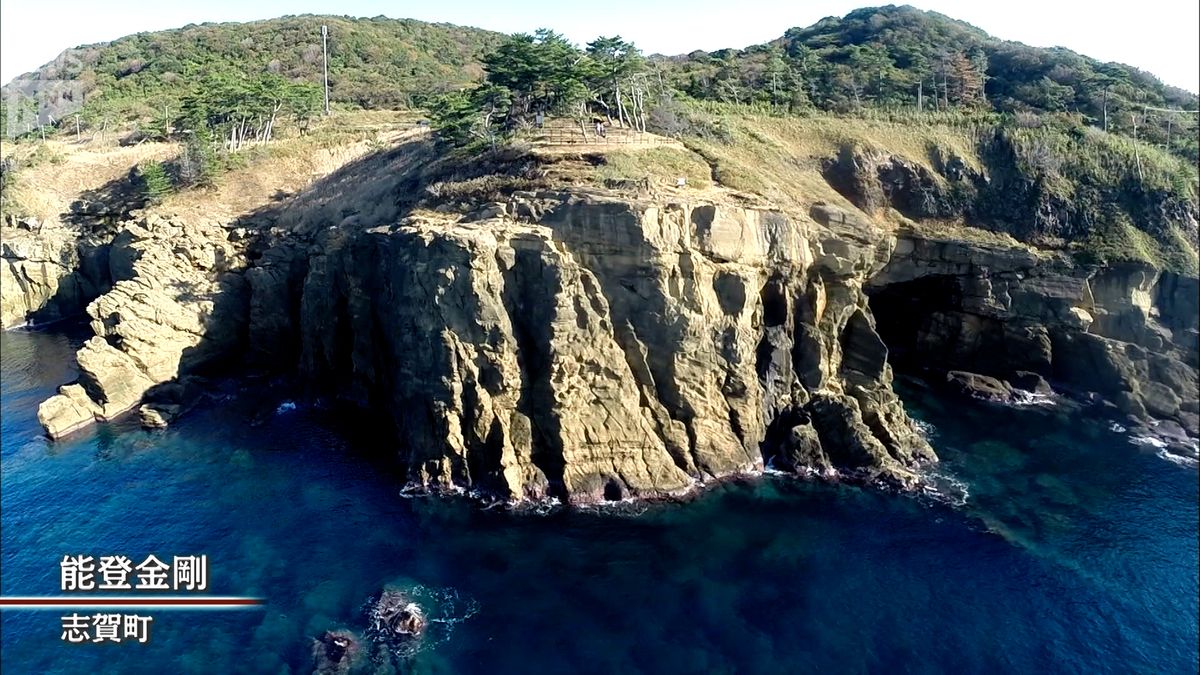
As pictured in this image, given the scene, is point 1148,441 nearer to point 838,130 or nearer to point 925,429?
point 925,429

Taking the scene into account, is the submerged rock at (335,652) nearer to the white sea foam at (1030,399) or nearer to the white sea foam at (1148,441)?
the white sea foam at (1030,399)

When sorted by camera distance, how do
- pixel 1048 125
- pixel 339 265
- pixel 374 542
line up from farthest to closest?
pixel 1048 125 < pixel 339 265 < pixel 374 542

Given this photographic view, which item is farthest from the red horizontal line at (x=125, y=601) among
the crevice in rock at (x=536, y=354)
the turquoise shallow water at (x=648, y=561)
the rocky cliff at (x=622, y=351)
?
the crevice in rock at (x=536, y=354)

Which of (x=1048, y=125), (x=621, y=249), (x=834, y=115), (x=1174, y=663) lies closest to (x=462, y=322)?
(x=621, y=249)

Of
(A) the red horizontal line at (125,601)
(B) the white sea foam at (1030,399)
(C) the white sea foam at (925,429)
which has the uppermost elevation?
(B) the white sea foam at (1030,399)

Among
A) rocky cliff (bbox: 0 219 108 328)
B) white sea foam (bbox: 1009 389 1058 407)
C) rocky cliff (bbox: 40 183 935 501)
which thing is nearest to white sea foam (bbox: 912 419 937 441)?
rocky cliff (bbox: 40 183 935 501)

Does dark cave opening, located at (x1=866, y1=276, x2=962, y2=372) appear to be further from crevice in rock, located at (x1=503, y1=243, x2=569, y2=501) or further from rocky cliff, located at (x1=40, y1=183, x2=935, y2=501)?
crevice in rock, located at (x1=503, y1=243, x2=569, y2=501)

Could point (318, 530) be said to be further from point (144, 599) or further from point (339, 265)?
point (339, 265)

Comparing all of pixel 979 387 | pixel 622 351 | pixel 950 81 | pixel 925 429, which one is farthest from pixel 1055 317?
pixel 950 81
